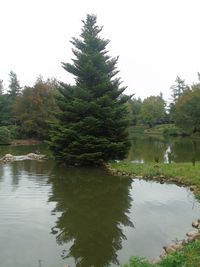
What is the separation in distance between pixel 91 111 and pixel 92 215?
10359 mm

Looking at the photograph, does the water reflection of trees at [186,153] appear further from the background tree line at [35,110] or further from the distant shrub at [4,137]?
the distant shrub at [4,137]

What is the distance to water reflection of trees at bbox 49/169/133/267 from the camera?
7.30 m

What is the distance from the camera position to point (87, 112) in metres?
19.8

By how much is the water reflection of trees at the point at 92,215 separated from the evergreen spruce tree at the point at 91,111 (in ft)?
10.1

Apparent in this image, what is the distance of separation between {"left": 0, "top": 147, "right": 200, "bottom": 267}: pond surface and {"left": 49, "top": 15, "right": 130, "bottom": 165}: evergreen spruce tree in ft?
12.2

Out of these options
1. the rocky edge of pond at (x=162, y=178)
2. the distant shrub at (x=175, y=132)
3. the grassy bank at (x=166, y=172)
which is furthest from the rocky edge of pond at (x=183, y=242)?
the distant shrub at (x=175, y=132)

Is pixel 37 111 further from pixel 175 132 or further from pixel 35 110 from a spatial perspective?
pixel 175 132

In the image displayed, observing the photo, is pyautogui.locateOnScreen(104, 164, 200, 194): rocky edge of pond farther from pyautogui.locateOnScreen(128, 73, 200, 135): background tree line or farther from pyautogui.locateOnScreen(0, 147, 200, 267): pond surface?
pyautogui.locateOnScreen(128, 73, 200, 135): background tree line

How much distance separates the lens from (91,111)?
19.7 m

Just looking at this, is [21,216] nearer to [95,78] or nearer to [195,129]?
[95,78]

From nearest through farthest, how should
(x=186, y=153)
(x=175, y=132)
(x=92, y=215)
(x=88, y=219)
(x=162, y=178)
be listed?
(x=88, y=219), (x=92, y=215), (x=162, y=178), (x=186, y=153), (x=175, y=132)

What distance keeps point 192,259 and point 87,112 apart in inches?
566

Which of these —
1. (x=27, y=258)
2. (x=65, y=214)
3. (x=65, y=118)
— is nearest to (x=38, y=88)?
(x=65, y=118)

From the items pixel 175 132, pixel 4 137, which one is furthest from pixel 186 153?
pixel 175 132
